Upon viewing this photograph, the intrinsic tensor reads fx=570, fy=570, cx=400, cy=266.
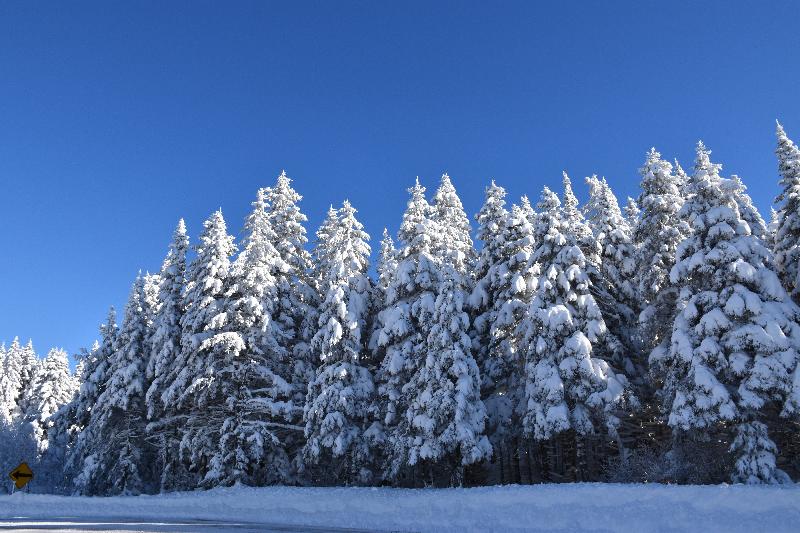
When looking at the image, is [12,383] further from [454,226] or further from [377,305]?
[454,226]

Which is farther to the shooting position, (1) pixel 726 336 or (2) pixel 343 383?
(2) pixel 343 383

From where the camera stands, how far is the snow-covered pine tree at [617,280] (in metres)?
27.8

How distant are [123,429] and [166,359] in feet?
18.8

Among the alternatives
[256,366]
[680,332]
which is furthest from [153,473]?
[680,332]

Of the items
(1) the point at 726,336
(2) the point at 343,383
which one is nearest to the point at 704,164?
(1) the point at 726,336

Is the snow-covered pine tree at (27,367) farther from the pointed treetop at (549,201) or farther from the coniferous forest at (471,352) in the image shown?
the pointed treetop at (549,201)

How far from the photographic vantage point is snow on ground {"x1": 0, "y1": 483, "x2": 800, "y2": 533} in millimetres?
12766

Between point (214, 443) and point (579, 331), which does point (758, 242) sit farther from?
point (214, 443)

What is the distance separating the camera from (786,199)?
24266 millimetres

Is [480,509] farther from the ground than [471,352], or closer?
closer

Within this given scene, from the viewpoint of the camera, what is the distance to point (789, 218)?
79.5 feet

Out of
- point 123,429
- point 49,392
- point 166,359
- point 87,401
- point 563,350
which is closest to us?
point 563,350

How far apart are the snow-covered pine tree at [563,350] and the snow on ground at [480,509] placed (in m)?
5.25

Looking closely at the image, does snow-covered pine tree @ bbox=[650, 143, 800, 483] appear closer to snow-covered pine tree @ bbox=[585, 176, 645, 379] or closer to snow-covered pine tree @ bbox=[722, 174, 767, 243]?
snow-covered pine tree @ bbox=[722, 174, 767, 243]
